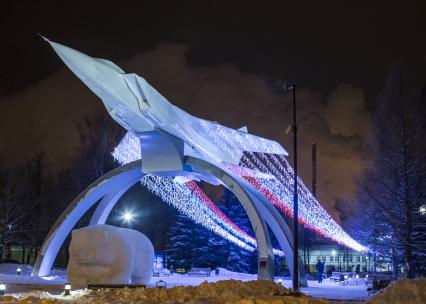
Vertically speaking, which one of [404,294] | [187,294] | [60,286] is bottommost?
[60,286]

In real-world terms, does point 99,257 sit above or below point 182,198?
below

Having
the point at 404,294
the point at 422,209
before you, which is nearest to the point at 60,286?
the point at 404,294

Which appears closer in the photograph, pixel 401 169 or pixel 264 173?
pixel 401 169

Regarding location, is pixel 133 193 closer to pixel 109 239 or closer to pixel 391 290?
pixel 109 239

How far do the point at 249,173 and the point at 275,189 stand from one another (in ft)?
6.74

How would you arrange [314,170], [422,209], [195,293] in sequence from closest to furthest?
[195,293] < [422,209] < [314,170]

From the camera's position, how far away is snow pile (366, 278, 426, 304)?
38.7 ft

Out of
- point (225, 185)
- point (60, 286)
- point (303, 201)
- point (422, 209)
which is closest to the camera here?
point (60, 286)

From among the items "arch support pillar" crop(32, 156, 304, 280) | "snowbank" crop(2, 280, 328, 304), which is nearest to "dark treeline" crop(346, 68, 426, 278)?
"arch support pillar" crop(32, 156, 304, 280)

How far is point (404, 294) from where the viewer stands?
39.5ft

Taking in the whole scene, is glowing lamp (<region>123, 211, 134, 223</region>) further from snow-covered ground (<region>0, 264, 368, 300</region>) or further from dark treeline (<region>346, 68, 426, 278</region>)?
dark treeline (<region>346, 68, 426, 278</region>)

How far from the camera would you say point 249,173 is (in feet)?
92.8

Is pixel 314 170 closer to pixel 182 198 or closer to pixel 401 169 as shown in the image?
pixel 182 198

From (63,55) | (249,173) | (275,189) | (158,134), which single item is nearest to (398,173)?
(275,189)
